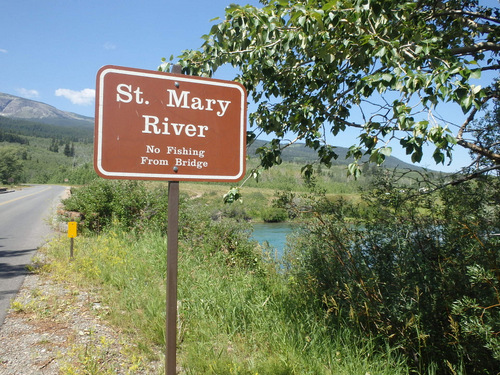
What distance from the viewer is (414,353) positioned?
3.17 m

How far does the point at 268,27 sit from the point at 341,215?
2.19 metres

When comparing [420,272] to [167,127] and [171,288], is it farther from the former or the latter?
[167,127]

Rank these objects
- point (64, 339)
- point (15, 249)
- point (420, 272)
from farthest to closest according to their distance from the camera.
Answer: point (15, 249) → point (64, 339) → point (420, 272)

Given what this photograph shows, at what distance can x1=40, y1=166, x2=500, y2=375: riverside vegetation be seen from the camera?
2959 millimetres

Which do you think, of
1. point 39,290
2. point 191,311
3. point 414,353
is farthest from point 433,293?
point 39,290

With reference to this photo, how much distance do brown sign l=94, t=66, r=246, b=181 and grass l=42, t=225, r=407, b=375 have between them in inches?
67.2

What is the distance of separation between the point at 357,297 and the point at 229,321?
134 cm

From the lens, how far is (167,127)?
2.14 metres

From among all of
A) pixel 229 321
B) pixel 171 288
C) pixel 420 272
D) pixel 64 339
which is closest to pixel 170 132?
pixel 171 288

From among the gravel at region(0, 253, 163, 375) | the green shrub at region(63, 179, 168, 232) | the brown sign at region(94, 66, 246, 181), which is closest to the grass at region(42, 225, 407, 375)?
the gravel at region(0, 253, 163, 375)

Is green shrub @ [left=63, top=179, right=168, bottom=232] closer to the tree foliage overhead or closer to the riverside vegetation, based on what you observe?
the riverside vegetation

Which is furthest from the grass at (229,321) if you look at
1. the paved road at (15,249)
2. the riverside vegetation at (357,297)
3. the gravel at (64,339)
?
the paved road at (15,249)

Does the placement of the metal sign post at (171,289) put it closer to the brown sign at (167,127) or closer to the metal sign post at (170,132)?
the metal sign post at (170,132)

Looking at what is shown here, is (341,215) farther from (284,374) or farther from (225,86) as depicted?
(225,86)
